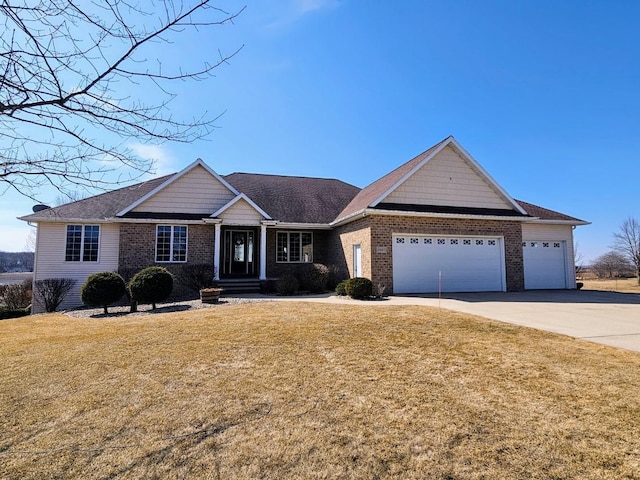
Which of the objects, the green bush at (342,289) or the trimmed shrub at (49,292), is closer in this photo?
the green bush at (342,289)

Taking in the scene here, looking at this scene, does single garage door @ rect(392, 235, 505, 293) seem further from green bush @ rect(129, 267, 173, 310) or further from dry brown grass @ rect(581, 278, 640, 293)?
dry brown grass @ rect(581, 278, 640, 293)

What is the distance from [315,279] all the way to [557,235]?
12927mm

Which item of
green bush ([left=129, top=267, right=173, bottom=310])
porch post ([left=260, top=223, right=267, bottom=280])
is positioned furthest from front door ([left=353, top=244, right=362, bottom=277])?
green bush ([left=129, top=267, right=173, bottom=310])

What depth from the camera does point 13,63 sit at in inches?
112

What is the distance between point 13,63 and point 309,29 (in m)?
3.59

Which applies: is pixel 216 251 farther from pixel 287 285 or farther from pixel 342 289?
pixel 342 289

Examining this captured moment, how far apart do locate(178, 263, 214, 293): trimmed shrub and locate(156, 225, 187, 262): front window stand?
0.93 meters

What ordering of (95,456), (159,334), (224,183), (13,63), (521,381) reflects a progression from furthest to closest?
(224,183) → (159,334) → (521,381) → (95,456) → (13,63)

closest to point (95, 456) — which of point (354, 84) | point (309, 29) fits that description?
point (309, 29)

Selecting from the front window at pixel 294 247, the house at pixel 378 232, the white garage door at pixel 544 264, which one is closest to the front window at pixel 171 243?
the house at pixel 378 232

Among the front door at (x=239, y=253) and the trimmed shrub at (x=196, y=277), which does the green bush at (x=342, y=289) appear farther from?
the front door at (x=239, y=253)

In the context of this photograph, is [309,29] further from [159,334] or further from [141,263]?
[141,263]

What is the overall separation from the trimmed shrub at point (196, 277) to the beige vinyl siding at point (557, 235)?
15437 millimetres

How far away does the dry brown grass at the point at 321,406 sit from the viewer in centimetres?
297
